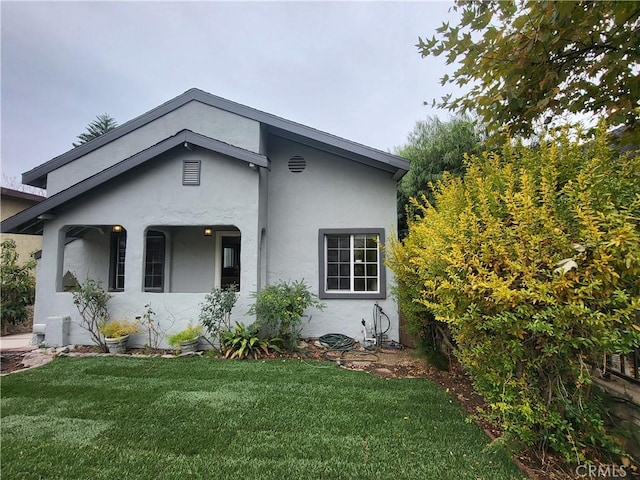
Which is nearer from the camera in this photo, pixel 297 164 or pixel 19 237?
pixel 297 164

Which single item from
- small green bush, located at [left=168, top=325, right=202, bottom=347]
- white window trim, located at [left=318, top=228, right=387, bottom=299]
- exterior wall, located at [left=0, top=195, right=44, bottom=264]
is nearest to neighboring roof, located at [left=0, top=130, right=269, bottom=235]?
white window trim, located at [left=318, top=228, right=387, bottom=299]

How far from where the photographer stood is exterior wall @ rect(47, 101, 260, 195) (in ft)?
26.2

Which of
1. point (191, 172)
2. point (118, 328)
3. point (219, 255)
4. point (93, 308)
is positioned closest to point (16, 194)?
point (93, 308)

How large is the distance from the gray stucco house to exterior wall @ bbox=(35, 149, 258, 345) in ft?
0.08

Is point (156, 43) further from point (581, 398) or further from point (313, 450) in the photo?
point (581, 398)

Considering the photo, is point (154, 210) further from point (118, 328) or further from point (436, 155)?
point (436, 155)

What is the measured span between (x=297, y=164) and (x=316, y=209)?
1.40m

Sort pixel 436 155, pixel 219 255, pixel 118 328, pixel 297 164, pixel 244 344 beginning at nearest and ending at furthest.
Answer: pixel 244 344 < pixel 118 328 < pixel 297 164 < pixel 219 255 < pixel 436 155

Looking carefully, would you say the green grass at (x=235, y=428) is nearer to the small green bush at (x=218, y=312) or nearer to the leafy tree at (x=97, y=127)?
the small green bush at (x=218, y=312)

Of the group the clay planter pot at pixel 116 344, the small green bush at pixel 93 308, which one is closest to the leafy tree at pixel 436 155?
the clay planter pot at pixel 116 344

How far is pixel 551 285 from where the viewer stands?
231 cm

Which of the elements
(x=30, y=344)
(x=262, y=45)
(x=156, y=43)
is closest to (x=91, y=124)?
(x=156, y=43)

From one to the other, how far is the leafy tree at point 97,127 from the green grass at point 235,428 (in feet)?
67.0

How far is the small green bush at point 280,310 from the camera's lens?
674cm
